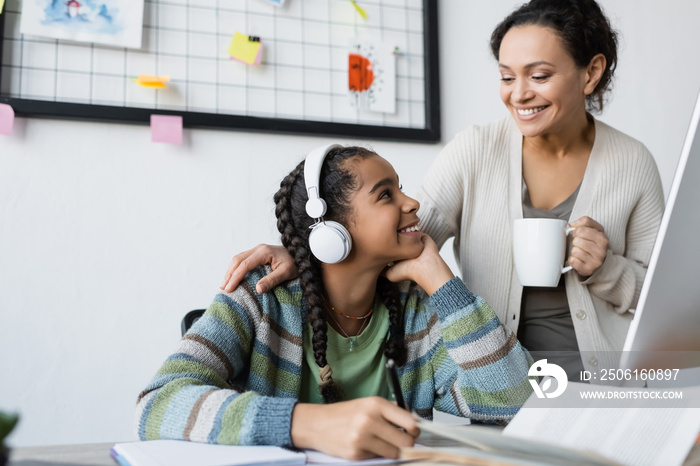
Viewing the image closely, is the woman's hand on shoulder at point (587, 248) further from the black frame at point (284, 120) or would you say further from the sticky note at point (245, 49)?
the sticky note at point (245, 49)

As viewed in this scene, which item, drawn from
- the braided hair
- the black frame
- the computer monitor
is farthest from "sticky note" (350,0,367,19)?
the computer monitor

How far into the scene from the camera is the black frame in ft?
5.25

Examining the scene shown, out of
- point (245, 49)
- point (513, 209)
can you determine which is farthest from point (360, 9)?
point (513, 209)

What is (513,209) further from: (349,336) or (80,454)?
(80,454)

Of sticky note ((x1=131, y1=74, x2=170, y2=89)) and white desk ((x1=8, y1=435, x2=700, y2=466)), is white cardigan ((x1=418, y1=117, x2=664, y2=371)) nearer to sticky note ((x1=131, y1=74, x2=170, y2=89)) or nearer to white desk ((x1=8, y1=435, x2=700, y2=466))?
white desk ((x1=8, y1=435, x2=700, y2=466))

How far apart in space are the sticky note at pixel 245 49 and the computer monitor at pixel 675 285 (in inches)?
55.0

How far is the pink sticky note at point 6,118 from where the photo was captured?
1552 millimetres

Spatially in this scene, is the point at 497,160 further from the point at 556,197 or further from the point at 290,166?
the point at 290,166

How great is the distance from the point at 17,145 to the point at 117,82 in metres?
0.30

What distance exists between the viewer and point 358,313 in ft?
3.88

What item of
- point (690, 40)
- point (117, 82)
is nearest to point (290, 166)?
point (117, 82)

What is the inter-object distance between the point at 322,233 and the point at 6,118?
3.24 ft

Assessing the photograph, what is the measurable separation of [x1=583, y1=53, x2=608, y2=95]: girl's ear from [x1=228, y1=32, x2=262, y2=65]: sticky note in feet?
2.98

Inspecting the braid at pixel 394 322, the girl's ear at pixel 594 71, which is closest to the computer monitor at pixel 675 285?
the braid at pixel 394 322
